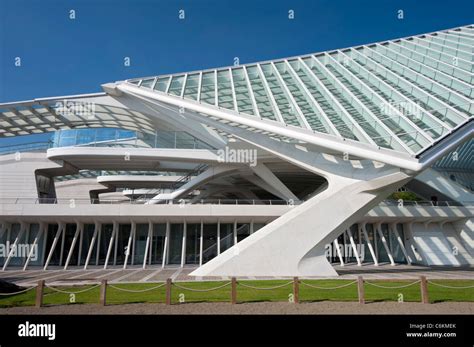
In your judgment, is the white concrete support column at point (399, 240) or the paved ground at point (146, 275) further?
the white concrete support column at point (399, 240)

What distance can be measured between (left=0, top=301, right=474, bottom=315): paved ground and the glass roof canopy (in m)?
7.69

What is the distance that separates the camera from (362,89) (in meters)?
23.7

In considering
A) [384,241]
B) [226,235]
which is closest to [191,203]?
[226,235]

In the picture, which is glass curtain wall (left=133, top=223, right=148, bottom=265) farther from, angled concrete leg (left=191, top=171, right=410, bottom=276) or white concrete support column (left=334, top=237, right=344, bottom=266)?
white concrete support column (left=334, top=237, right=344, bottom=266)

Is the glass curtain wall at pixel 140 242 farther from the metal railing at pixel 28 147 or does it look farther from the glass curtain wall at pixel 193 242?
the metal railing at pixel 28 147

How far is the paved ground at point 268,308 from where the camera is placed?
1112cm

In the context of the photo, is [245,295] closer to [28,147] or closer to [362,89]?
[362,89]

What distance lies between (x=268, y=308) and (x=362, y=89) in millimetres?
17503

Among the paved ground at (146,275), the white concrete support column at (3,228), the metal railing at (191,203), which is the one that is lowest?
the paved ground at (146,275)

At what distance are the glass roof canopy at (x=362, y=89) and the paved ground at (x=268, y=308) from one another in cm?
769

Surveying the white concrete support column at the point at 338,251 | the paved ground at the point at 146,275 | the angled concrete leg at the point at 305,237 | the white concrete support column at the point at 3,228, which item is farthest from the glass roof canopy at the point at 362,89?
the white concrete support column at the point at 3,228
